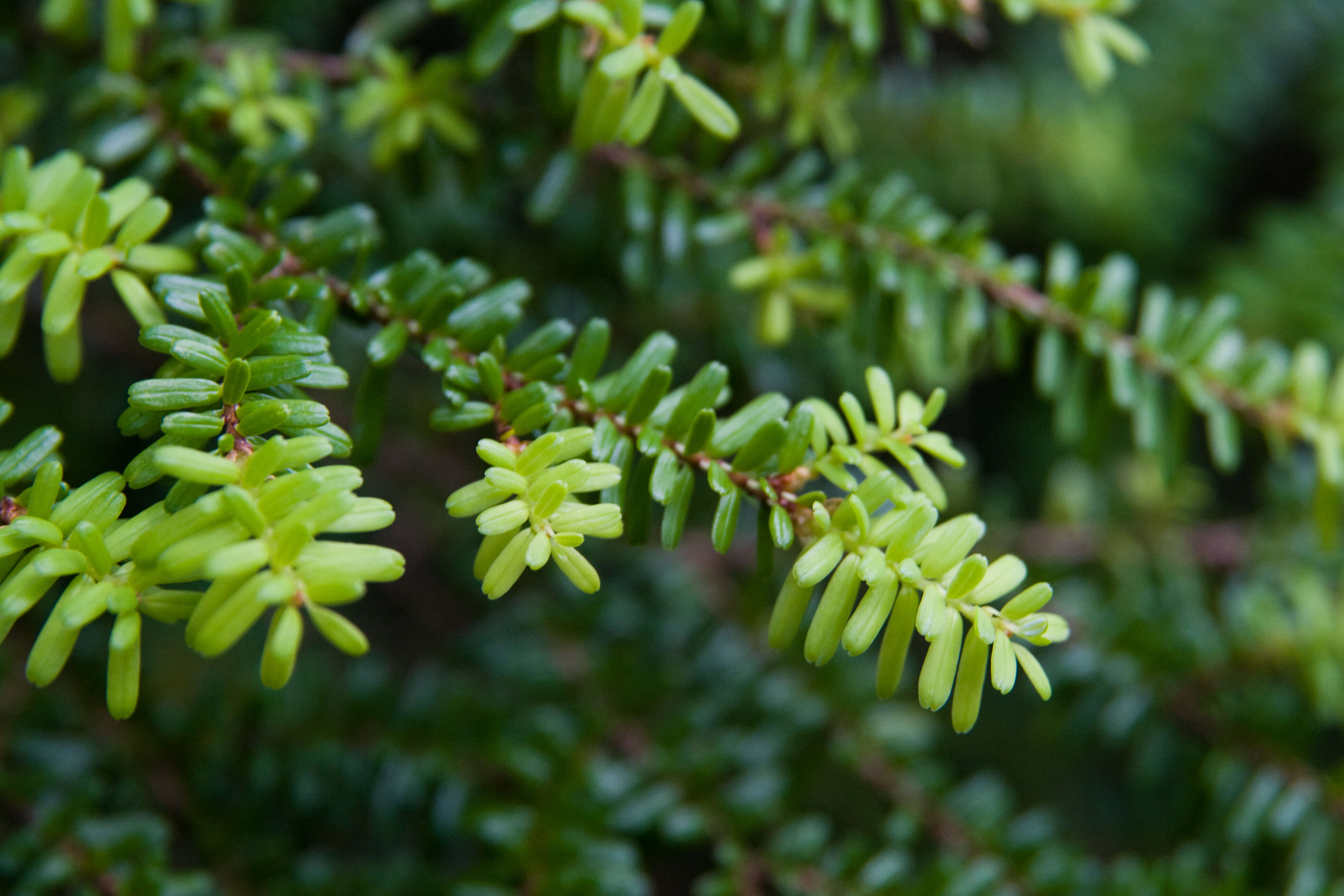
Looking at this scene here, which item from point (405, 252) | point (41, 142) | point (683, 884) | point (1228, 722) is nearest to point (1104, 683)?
point (1228, 722)

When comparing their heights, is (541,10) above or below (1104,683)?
above

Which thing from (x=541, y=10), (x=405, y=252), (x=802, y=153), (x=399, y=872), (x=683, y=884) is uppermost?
(x=541, y=10)

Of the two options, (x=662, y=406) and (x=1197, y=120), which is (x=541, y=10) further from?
(x=1197, y=120)

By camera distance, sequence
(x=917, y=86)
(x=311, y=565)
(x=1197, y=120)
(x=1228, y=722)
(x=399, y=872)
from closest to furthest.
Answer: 1. (x=311, y=565)
2. (x=399, y=872)
3. (x=1228, y=722)
4. (x=917, y=86)
5. (x=1197, y=120)

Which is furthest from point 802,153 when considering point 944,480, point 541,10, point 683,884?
point 683,884

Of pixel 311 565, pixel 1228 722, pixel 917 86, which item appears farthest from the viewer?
pixel 917 86

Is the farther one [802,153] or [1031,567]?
[1031,567]

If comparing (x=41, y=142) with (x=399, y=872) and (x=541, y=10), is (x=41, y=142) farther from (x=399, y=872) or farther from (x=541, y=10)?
(x=399, y=872)
